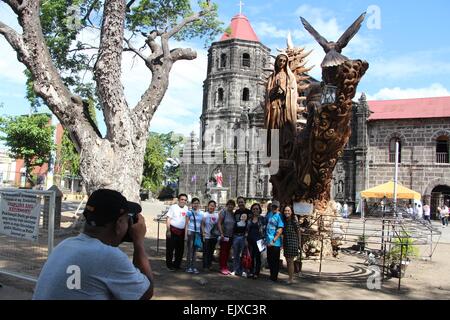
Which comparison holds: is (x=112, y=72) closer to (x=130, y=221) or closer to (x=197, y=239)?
(x=197, y=239)

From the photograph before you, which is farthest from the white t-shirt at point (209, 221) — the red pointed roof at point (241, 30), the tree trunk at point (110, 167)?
the red pointed roof at point (241, 30)

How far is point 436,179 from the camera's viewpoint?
31578mm

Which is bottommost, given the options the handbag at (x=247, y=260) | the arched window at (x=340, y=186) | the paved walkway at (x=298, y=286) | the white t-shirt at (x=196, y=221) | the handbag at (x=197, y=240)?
the paved walkway at (x=298, y=286)

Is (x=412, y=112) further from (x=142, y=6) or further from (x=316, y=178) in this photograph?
(x=316, y=178)

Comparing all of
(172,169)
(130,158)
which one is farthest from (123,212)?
(172,169)

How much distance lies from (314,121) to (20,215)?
5458 millimetres

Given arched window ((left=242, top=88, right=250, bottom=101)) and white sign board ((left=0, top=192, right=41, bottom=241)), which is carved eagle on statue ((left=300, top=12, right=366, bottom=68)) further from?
arched window ((left=242, top=88, right=250, bottom=101))

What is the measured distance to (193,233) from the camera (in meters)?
8.72

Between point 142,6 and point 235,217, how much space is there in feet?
34.3

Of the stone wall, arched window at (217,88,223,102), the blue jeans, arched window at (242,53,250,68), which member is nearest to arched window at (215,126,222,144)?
arched window at (217,88,223,102)

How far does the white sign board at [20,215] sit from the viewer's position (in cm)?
603

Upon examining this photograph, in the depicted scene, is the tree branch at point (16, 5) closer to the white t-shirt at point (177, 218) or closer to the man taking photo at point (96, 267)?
the white t-shirt at point (177, 218)

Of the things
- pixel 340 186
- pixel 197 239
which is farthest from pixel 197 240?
pixel 340 186

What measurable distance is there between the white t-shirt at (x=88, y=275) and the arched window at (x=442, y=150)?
3377 cm
